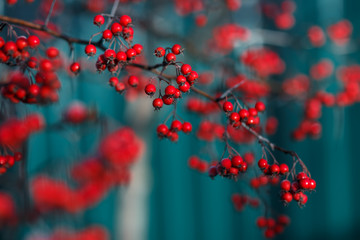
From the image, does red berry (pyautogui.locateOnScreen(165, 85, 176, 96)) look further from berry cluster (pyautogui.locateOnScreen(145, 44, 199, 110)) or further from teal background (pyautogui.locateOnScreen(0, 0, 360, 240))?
teal background (pyautogui.locateOnScreen(0, 0, 360, 240))

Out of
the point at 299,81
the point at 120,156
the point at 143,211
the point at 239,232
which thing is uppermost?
the point at 299,81

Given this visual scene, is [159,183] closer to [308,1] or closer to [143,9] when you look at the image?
[143,9]

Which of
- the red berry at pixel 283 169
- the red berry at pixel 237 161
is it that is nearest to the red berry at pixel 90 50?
the red berry at pixel 237 161

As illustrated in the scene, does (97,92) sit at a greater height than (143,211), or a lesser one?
greater

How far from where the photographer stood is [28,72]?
3.78 ft

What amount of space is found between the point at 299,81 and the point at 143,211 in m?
2.14

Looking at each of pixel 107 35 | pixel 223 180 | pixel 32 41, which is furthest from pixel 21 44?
pixel 223 180

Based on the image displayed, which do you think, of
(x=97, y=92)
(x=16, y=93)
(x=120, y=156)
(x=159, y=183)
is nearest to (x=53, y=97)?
(x=16, y=93)

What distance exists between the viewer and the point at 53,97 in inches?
55.2

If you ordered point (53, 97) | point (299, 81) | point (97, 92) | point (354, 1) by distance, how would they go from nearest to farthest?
point (53, 97)
point (299, 81)
point (354, 1)
point (97, 92)

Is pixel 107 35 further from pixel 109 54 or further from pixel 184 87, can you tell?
pixel 184 87

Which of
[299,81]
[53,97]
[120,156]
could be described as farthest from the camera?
[299,81]

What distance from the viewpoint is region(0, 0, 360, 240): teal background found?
15.1 ft

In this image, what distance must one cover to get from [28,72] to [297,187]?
953 mm
